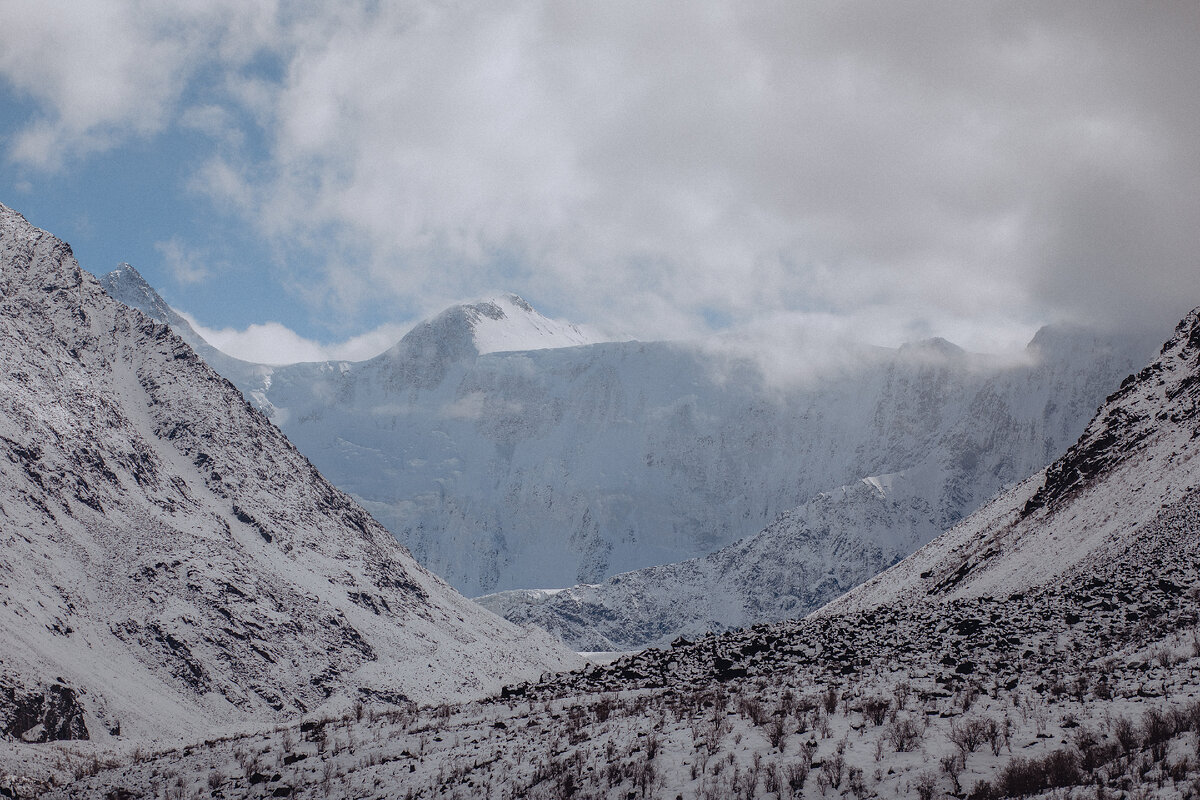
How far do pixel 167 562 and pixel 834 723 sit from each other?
106295mm

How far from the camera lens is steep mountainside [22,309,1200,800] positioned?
1614cm

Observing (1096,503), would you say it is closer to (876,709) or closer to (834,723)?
(876,709)

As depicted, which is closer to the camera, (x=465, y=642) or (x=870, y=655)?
(x=870, y=655)

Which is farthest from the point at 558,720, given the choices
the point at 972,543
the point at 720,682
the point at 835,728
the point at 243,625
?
the point at 243,625

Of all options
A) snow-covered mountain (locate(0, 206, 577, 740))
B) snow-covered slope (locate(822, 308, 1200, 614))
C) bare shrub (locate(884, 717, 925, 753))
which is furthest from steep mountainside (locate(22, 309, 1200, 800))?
snow-covered mountain (locate(0, 206, 577, 740))

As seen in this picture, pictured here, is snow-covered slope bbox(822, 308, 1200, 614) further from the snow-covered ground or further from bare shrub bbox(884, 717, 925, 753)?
bare shrub bbox(884, 717, 925, 753)

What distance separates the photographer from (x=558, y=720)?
76.6 feet

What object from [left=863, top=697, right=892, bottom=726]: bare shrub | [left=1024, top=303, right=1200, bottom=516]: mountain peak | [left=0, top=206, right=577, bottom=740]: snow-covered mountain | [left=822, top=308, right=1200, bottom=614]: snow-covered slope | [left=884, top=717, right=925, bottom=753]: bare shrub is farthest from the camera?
[left=0, top=206, right=577, bottom=740]: snow-covered mountain

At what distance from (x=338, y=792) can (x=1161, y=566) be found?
26.8 m

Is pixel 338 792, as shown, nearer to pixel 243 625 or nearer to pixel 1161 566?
pixel 1161 566

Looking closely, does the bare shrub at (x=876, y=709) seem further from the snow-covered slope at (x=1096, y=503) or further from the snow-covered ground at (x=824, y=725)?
the snow-covered slope at (x=1096, y=503)

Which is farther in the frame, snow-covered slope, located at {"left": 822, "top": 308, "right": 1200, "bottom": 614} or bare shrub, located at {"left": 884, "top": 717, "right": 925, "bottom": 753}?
snow-covered slope, located at {"left": 822, "top": 308, "right": 1200, "bottom": 614}

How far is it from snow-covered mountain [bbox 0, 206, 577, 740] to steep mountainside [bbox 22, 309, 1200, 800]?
58.9m

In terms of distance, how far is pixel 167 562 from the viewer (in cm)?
11162
